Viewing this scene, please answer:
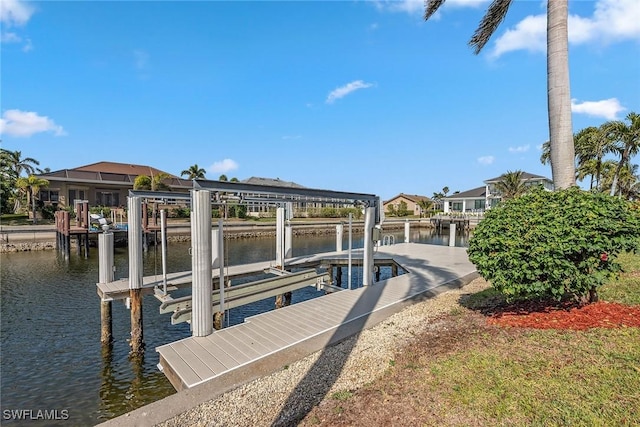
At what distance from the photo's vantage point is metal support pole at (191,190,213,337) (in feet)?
17.4

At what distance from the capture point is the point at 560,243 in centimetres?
515

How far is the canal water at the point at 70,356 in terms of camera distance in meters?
5.70

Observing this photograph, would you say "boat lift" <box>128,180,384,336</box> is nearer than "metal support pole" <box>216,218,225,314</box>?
Yes

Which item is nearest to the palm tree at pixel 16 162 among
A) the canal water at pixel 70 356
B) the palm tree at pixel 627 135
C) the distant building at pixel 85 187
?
the distant building at pixel 85 187

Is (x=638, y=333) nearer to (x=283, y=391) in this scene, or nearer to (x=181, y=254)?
(x=283, y=391)

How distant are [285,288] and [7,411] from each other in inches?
216

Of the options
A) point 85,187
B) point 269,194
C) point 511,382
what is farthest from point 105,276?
point 85,187

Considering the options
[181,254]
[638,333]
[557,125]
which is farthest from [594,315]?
[181,254]

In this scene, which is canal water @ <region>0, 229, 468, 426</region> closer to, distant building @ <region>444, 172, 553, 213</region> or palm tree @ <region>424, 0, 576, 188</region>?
palm tree @ <region>424, 0, 576, 188</region>

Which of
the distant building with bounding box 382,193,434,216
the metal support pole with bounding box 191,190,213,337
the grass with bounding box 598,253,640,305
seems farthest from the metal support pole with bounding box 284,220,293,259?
the distant building with bounding box 382,193,434,216

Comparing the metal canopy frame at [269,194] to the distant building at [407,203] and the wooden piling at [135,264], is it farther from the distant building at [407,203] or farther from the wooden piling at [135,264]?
the distant building at [407,203]

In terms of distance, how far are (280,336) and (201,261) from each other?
1.84m

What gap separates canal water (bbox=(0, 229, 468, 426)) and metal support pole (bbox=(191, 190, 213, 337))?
76.0 inches

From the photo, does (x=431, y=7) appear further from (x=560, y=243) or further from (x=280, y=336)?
(x=280, y=336)
